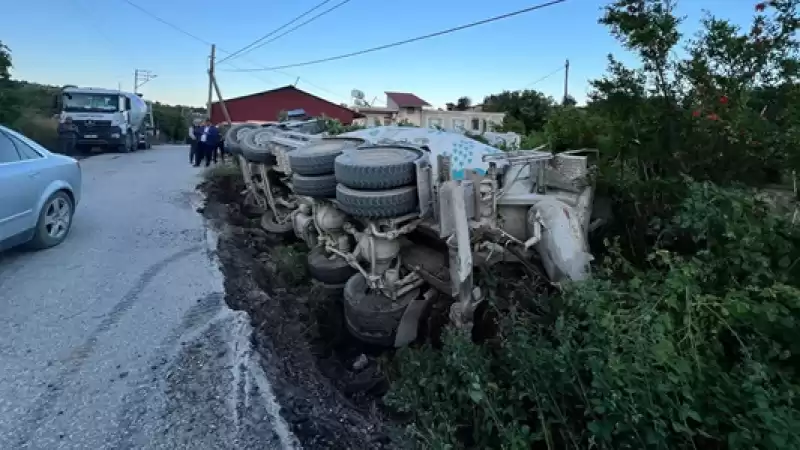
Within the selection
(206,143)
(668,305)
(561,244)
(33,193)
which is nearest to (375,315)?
(561,244)

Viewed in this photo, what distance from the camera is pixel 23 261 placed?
523cm

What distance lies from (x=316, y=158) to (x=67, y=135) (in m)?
17.4

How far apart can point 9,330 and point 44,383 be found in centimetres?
90

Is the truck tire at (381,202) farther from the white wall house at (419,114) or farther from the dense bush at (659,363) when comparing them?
the white wall house at (419,114)

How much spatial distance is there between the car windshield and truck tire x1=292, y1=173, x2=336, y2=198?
17962 mm

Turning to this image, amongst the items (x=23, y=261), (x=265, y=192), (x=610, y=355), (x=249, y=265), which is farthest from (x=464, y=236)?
(x=265, y=192)

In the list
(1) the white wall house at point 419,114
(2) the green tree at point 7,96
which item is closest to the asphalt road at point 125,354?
(2) the green tree at point 7,96

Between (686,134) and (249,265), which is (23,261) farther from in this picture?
(686,134)

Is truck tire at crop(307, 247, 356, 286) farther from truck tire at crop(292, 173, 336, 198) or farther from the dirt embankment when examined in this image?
truck tire at crop(292, 173, 336, 198)

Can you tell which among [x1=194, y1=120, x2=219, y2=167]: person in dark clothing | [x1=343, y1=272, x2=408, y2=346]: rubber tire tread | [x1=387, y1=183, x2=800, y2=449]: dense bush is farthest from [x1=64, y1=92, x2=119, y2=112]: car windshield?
[x1=387, y1=183, x2=800, y2=449]: dense bush

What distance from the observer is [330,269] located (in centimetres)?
533

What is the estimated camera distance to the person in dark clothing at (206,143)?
1527 centimetres

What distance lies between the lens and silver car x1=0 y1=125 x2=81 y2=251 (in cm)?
498

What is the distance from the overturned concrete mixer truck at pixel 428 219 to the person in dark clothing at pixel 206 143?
35.6 feet
